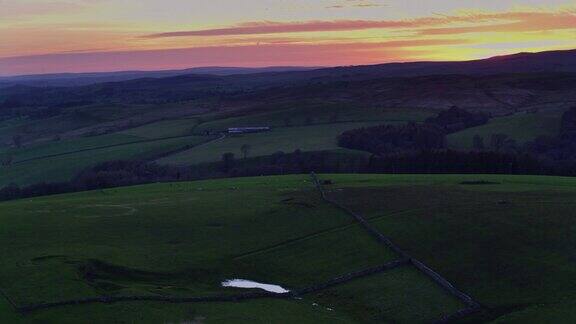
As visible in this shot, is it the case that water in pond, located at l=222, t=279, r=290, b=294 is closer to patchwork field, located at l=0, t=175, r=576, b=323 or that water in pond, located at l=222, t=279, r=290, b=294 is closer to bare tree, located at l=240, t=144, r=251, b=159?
patchwork field, located at l=0, t=175, r=576, b=323

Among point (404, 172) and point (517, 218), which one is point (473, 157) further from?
point (517, 218)

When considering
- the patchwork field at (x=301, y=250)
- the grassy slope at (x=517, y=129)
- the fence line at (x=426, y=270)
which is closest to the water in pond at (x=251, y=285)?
the patchwork field at (x=301, y=250)

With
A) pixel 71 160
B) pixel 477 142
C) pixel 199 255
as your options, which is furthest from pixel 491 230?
pixel 71 160

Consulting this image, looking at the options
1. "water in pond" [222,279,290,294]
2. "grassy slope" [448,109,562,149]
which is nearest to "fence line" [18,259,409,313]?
"water in pond" [222,279,290,294]

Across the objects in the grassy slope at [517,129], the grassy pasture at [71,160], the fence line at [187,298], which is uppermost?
the grassy slope at [517,129]

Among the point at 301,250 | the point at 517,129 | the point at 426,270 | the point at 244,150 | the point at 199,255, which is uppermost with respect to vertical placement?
the point at 517,129

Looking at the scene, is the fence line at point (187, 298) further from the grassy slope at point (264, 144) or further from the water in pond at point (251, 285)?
the grassy slope at point (264, 144)

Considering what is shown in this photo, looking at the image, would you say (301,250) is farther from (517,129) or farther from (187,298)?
(517,129)
